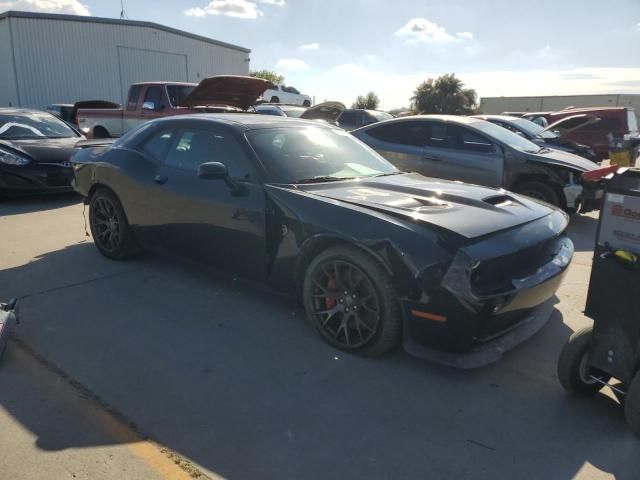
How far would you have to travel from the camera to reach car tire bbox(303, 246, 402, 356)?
310 cm

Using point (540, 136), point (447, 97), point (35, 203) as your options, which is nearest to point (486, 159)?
point (540, 136)

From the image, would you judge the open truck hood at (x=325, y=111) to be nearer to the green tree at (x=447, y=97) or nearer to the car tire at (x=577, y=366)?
the car tire at (x=577, y=366)

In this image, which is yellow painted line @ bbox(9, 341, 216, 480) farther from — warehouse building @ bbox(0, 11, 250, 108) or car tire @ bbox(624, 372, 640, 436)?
warehouse building @ bbox(0, 11, 250, 108)

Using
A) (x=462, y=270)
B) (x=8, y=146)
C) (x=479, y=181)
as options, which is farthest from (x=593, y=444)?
(x=8, y=146)

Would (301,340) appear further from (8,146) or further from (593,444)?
(8,146)

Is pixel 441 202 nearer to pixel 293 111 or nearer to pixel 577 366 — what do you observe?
pixel 577 366

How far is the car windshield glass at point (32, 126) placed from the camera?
8625 mm

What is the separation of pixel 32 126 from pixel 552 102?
4793 centimetres

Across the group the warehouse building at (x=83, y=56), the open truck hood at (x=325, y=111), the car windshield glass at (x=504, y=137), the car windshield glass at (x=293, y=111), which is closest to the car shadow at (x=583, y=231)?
the car windshield glass at (x=504, y=137)

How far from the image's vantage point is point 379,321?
3.15m

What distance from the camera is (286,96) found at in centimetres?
3291

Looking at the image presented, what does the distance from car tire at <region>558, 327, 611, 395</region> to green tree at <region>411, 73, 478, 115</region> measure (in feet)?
140

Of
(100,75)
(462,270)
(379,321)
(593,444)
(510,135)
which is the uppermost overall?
(100,75)

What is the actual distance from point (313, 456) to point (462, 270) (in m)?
1.28
